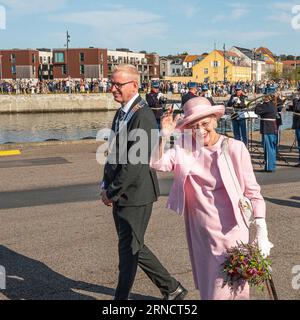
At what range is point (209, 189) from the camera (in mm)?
3496

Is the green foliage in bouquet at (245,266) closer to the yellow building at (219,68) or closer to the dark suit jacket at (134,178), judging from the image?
the dark suit jacket at (134,178)

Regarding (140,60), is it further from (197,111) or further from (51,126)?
(197,111)

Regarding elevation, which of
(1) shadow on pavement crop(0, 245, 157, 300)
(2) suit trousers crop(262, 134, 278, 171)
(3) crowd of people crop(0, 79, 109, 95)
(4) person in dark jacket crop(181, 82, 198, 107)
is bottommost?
(1) shadow on pavement crop(0, 245, 157, 300)

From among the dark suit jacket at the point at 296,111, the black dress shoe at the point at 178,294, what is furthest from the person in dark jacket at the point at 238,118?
the black dress shoe at the point at 178,294

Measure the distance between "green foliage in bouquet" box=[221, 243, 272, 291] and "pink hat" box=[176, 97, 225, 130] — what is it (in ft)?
3.05

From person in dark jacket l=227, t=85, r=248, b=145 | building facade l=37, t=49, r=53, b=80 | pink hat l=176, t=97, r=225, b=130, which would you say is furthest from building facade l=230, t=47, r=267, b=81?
pink hat l=176, t=97, r=225, b=130

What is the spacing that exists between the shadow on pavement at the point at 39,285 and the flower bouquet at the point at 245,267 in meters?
1.66

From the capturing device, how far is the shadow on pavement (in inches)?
193

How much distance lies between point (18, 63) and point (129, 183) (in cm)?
11930

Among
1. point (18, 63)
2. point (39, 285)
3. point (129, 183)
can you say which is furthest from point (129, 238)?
point (18, 63)

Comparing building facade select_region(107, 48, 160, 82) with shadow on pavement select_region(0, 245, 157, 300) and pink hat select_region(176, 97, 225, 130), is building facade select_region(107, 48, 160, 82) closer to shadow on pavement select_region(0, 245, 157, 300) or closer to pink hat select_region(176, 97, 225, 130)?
shadow on pavement select_region(0, 245, 157, 300)

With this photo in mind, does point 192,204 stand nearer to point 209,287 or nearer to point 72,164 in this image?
point 209,287

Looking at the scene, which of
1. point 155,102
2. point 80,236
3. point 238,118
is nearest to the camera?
point 80,236
